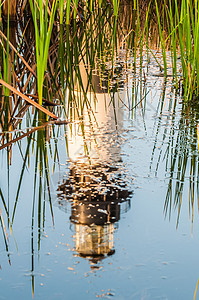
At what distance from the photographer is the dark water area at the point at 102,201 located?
1081mm

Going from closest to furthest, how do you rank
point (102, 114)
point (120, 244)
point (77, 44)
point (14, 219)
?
1. point (120, 244)
2. point (14, 219)
3. point (102, 114)
4. point (77, 44)

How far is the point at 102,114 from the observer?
213cm

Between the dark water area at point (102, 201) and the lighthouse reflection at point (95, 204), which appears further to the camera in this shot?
the lighthouse reflection at point (95, 204)

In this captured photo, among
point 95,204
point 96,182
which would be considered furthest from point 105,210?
point 96,182

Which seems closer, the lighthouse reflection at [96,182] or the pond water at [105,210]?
the pond water at [105,210]

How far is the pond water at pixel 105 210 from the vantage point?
3.53ft

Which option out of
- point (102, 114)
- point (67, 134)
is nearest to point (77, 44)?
point (102, 114)

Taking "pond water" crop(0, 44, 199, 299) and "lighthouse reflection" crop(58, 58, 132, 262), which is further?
"lighthouse reflection" crop(58, 58, 132, 262)

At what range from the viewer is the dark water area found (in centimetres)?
108

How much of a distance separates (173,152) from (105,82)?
966mm

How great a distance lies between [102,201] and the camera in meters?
1.43

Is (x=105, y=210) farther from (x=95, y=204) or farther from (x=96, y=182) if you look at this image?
(x=96, y=182)

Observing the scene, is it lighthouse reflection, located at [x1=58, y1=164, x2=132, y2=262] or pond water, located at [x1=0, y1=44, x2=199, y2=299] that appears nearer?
pond water, located at [x1=0, y1=44, x2=199, y2=299]

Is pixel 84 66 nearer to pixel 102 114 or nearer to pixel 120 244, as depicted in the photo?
pixel 102 114
